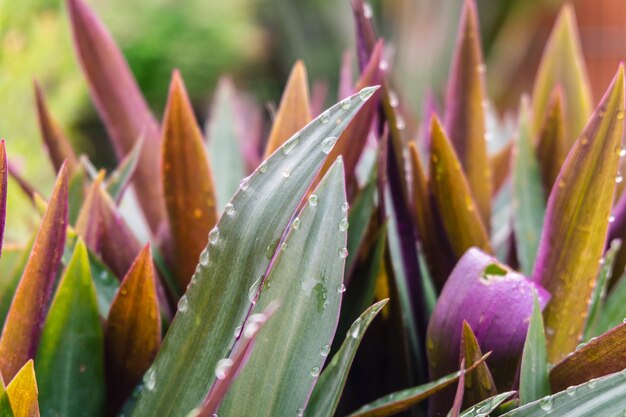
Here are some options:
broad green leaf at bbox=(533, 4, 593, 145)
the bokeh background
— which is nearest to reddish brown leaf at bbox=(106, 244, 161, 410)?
broad green leaf at bbox=(533, 4, 593, 145)

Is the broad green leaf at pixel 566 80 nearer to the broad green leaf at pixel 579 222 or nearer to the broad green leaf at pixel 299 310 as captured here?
the broad green leaf at pixel 579 222

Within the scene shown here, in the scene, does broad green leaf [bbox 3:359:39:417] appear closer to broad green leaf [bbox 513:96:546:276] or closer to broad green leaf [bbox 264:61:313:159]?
broad green leaf [bbox 264:61:313:159]

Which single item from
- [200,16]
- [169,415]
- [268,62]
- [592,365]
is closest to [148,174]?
[169,415]

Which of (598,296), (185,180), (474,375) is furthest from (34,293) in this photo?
(598,296)

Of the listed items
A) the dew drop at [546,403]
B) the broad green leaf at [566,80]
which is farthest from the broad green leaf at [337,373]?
the broad green leaf at [566,80]

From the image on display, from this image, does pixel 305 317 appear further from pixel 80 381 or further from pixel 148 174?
pixel 148 174
